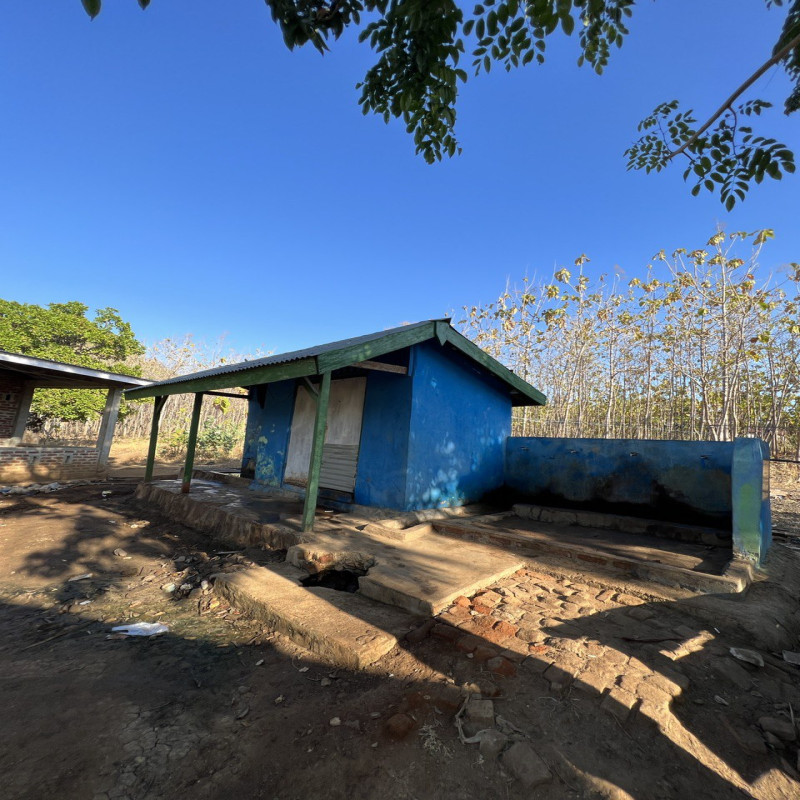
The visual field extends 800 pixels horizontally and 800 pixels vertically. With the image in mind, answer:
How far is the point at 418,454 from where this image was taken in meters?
6.98

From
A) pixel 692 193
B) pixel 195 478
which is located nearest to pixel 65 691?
pixel 692 193

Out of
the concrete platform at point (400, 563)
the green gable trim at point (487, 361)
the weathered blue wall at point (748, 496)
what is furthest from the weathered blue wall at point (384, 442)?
the weathered blue wall at point (748, 496)

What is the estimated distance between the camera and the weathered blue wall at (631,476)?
630 cm

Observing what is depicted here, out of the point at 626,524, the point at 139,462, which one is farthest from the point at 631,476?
the point at 139,462

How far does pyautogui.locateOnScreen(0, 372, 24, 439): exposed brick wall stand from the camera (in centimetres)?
1243

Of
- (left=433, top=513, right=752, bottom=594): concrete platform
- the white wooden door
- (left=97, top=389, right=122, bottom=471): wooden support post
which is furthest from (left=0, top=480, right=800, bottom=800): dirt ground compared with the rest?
(left=97, top=389, right=122, bottom=471): wooden support post

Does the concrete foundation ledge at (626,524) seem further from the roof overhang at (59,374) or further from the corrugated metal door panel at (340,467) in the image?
the roof overhang at (59,374)

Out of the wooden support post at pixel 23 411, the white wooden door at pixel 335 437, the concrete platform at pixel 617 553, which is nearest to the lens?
the concrete platform at pixel 617 553

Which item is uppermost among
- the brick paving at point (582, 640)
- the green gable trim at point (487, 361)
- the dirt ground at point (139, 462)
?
the green gable trim at point (487, 361)

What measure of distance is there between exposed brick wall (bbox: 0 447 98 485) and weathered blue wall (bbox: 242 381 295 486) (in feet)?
21.6

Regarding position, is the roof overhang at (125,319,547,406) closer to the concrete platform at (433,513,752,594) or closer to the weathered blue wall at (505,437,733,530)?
the weathered blue wall at (505,437,733,530)

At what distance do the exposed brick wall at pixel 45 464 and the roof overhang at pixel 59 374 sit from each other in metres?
2.18

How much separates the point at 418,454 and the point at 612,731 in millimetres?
4998

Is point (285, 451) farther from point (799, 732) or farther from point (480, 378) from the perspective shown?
point (799, 732)
